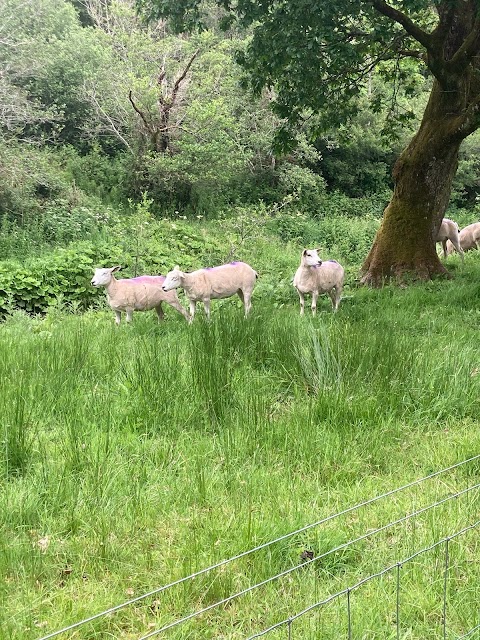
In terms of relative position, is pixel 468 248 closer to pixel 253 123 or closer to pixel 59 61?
pixel 253 123

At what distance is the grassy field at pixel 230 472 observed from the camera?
2.92 meters

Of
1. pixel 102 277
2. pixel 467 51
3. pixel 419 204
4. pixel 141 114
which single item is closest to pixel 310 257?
pixel 102 277

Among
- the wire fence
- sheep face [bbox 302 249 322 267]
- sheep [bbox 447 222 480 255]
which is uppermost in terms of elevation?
sheep [bbox 447 222 480 255]

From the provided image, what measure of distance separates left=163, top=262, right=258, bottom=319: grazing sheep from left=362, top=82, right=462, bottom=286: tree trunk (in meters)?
3.37

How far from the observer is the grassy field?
2924mm

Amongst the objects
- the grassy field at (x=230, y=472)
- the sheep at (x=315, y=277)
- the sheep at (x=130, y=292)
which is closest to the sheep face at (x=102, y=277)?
the sheep at (x=130, y=292)

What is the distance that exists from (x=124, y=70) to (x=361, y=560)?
2036 cm

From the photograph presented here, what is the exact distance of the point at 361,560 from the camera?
3.28 m

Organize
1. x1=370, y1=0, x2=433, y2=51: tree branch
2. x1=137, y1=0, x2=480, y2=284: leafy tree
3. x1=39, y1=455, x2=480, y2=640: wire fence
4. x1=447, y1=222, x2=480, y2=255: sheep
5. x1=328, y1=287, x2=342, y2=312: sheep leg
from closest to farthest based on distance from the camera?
x1=39, y1=455, x2=480, y2=640: wire fence < x1=137, y1=0, x2=480, y2=284: leafy tree < x1=370, y1=0, x2=433, y2=51: tree branch < x1=328, y1=287, x2=342, y2=312: sheep leg < x1=447, y1=222, x2=480, y2=255: sheep

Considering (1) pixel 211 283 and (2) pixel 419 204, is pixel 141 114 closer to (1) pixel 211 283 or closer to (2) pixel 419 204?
(2) pixel 419 204

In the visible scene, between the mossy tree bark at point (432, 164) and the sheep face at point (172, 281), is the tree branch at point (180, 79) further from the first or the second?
the sheep face at point (172, 281)

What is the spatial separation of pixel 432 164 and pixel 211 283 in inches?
204

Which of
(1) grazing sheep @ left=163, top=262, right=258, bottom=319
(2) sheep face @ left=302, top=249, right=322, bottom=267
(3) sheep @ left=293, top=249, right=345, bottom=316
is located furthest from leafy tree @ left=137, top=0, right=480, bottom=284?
(1) grazing sheep @ left=163, top=262, right=258, bottom=319

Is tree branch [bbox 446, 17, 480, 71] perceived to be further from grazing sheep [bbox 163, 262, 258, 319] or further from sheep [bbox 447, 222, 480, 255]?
sheep [bbox 447, 222, 480, 255]
